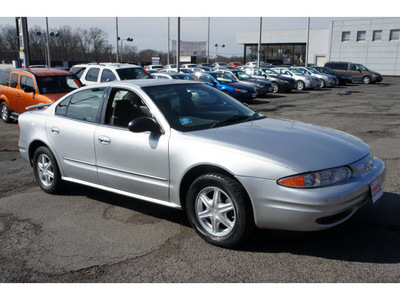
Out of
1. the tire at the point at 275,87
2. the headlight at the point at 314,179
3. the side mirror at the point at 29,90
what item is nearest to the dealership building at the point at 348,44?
the tire at the point at 275,87

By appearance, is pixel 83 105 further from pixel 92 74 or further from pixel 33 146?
pixel 92 74

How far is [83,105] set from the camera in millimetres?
4895

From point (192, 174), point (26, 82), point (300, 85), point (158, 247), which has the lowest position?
point (158, 247)

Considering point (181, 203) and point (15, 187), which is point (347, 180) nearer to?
point (181, 203)

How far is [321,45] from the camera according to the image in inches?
2331

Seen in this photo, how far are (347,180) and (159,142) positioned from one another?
72.3 inches

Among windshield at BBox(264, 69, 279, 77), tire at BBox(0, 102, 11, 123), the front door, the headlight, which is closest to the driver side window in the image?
the front door

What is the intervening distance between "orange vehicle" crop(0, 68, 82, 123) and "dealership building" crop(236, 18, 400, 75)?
4876cm

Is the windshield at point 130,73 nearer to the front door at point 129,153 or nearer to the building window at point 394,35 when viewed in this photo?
the front door at point 129,153

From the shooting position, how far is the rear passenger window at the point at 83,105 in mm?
4695

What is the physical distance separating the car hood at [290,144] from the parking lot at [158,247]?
0.68 meters

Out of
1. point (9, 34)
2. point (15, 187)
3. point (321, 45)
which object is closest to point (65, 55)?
point (9, 34)

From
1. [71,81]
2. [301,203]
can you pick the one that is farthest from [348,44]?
[301,203]

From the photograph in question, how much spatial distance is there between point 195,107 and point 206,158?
3.54ft
